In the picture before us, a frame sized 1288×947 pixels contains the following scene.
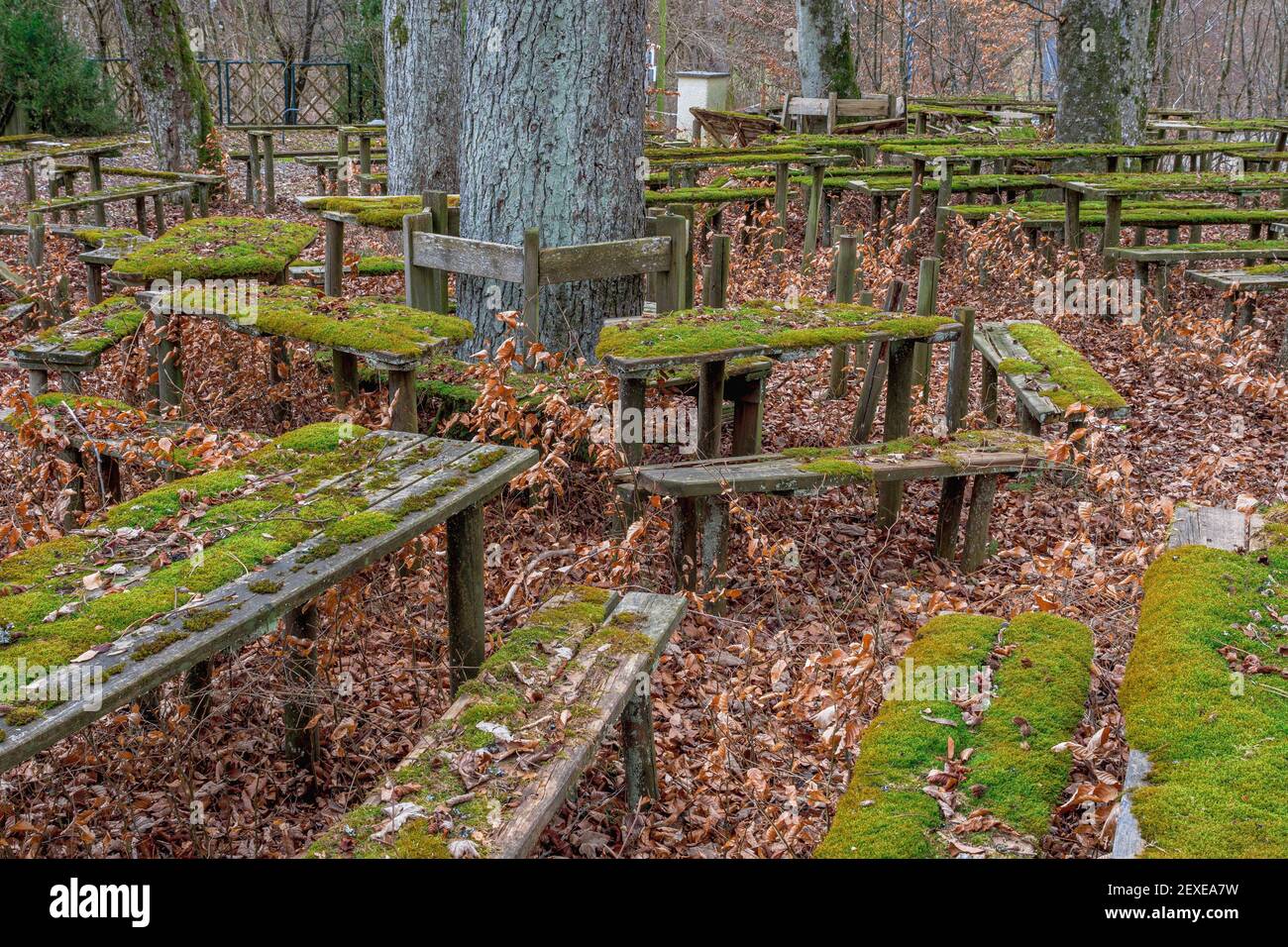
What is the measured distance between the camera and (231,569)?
3.46 meters

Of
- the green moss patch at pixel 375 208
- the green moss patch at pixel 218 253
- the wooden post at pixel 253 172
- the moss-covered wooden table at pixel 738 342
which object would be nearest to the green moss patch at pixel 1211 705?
the moss-covered wooden table at pixel 738 342

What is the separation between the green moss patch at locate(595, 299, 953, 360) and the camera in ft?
19.3

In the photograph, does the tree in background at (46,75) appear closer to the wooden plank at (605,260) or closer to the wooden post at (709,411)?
A: the wooden plank at (605,260)

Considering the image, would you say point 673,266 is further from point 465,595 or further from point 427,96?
point 427,96

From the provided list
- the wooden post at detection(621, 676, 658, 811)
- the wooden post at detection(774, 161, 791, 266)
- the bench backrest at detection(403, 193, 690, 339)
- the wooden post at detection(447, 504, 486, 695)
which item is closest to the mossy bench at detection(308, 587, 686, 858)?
the wooden post at detection(621, 676, 658, 811)

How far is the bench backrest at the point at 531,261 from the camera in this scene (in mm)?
6598

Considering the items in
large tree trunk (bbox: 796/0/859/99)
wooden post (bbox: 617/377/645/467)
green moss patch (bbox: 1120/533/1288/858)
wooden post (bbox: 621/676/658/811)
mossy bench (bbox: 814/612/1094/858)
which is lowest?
wooden post (bbox: 621/676/658/811)

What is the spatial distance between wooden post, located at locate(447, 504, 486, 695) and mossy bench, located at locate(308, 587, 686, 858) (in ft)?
1.00

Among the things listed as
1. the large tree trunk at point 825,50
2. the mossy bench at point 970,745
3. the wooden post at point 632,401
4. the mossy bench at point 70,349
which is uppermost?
the large tree trunk at point 825,50

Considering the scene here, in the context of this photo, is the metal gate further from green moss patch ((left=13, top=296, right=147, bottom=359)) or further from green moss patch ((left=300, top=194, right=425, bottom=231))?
green moss patch ((left=13, top=296, right=147, bottom=359))

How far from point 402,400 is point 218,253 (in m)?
2.13

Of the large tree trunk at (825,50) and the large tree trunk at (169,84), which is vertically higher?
the large tree trunk at (825,50)

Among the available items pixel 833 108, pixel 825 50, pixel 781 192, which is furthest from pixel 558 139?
pixel 825 50

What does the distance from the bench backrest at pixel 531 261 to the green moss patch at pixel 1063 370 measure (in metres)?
2.21
